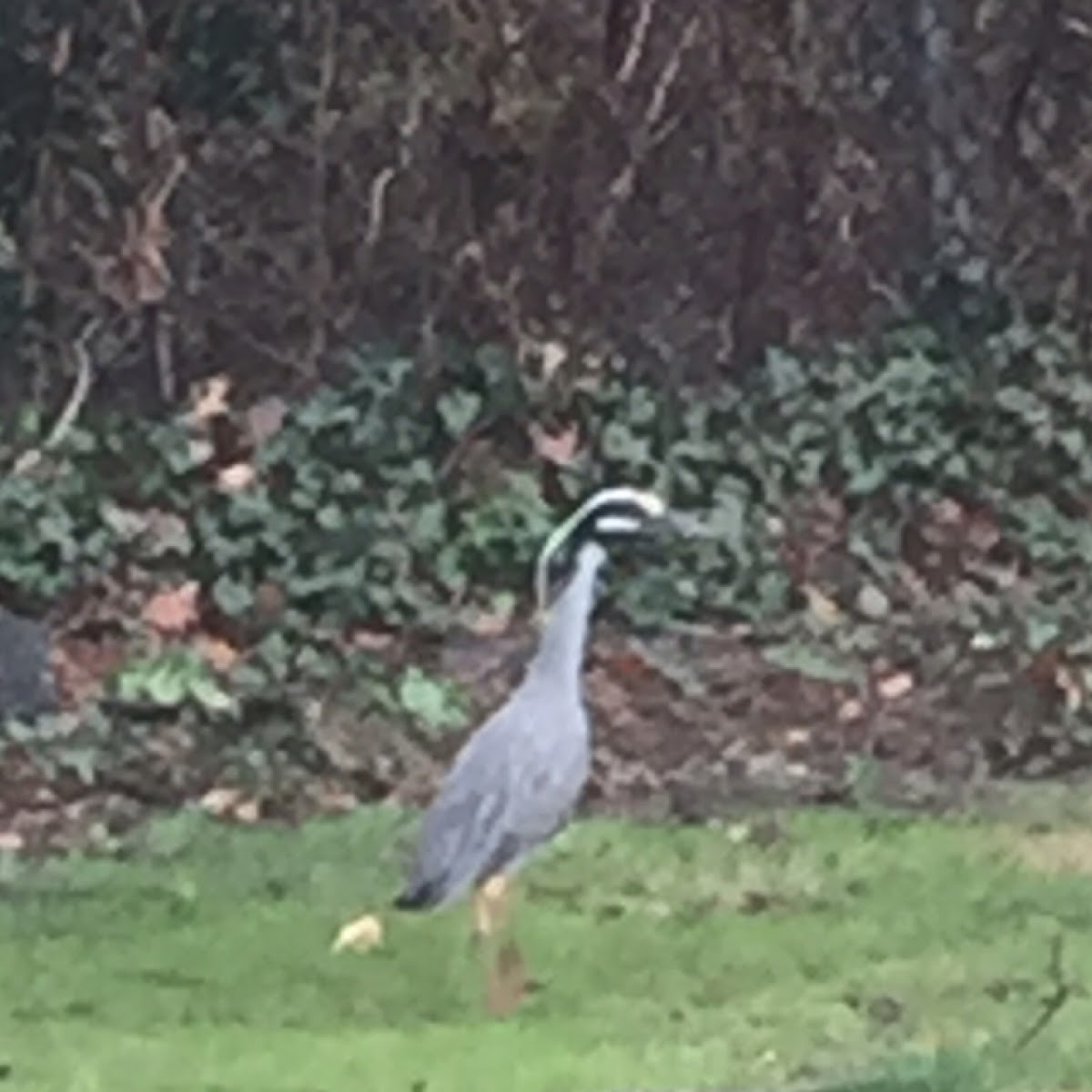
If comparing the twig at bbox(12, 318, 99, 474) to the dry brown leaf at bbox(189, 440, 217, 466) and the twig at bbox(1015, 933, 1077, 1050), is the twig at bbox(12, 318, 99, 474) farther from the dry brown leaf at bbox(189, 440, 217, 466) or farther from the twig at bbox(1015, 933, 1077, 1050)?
the twig at bbox(1015, 933, 1077, 1050)

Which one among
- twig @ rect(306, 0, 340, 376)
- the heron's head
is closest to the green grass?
the heron's head

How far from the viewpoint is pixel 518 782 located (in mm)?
7324

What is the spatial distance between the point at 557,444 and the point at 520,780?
5.26 meters

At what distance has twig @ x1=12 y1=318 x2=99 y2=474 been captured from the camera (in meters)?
12.1

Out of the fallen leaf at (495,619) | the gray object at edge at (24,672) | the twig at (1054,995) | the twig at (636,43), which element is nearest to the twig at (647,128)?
the twig at (636,43)

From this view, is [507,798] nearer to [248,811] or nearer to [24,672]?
[248,811]

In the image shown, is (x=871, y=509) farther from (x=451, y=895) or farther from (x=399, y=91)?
(x=451, y=895)

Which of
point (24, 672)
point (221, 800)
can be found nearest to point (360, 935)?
point (221, 800)

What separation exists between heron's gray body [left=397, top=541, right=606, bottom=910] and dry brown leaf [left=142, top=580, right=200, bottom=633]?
3.86m

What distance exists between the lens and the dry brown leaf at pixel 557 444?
1247 cm

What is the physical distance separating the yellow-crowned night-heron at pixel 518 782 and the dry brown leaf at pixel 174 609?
12.5 feet

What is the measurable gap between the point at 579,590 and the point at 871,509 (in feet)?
17.0

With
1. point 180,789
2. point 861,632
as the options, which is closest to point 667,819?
point 180,789

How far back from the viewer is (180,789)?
388 inches
